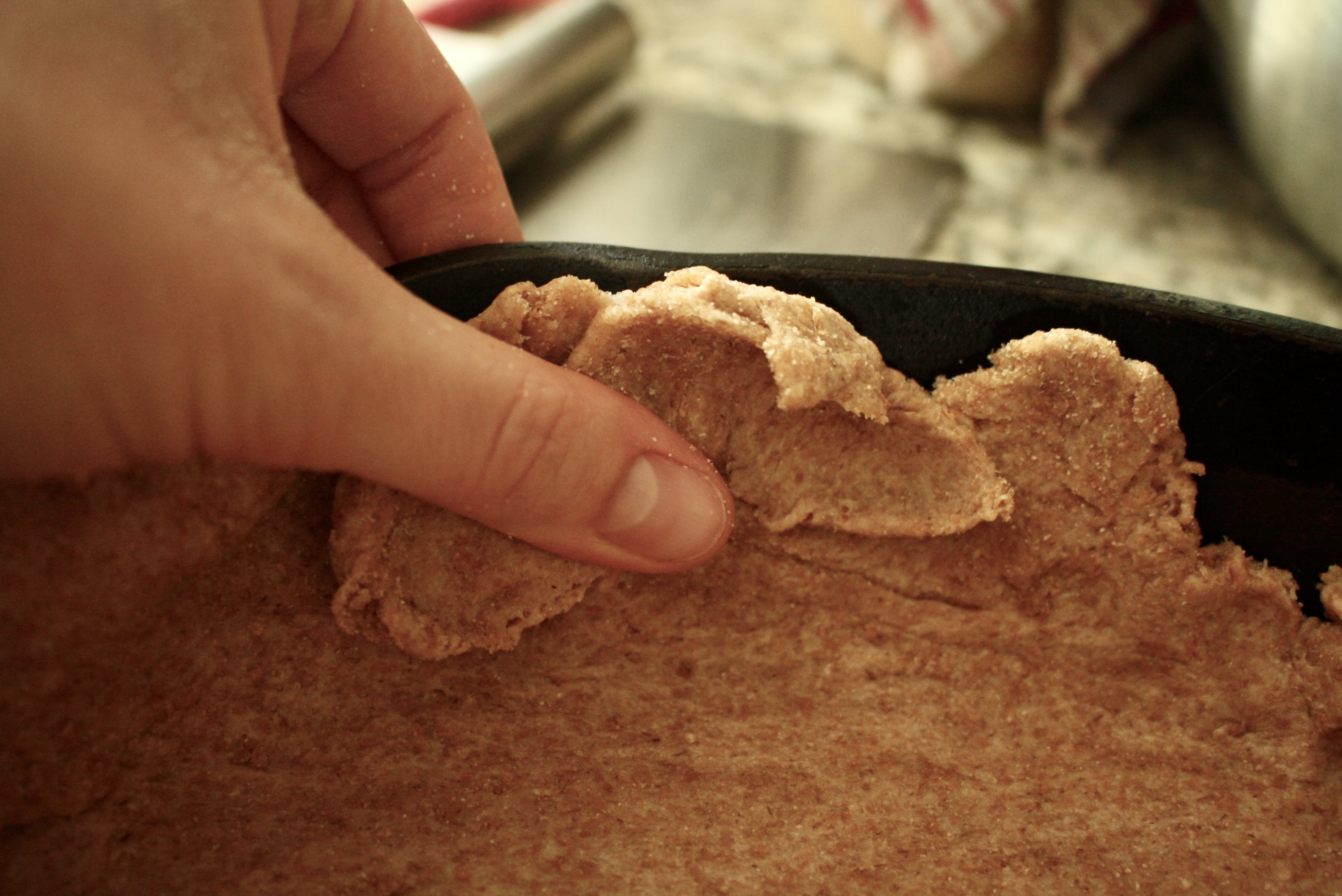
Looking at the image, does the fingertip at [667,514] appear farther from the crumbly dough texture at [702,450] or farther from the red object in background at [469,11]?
the red object in background at [469,11]

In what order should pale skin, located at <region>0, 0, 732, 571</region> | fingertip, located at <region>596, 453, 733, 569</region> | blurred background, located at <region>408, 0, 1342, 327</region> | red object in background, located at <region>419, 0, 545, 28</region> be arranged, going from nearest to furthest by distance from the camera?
pale skin, located at <region>0, 0, 732, 571</region>, fingertip, located at <region>596, 453, 733, 569</region>, blurred background, located at <region>408, 0, 1342, 327</region>, red object in background, located at <region>419, 0, 545, 28</region>

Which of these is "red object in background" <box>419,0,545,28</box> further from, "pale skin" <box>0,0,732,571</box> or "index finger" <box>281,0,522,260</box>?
"pale skin" <box>0,0,732,571</box>

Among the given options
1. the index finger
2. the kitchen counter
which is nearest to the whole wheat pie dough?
the index finger

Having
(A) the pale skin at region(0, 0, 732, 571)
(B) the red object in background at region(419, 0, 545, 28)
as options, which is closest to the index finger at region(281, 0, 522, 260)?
(A) the pale skin at region(0, 0, 732, 571)

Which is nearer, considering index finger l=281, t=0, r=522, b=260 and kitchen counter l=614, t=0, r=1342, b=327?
index finger l=281, t=0, r=522, b=260

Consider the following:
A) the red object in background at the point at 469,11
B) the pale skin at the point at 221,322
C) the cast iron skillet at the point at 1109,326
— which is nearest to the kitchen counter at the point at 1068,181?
the red object in background at the point at 469,11

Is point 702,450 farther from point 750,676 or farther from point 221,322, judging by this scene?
point 221,322

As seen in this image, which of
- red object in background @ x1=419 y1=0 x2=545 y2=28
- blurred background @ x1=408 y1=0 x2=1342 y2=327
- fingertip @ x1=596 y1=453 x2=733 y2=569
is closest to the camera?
fingertip @ x1=596 y1=453 x2=733 y2=569

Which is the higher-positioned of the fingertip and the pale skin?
the pale skin

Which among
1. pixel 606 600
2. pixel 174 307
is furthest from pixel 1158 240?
→ pixel 174 307
